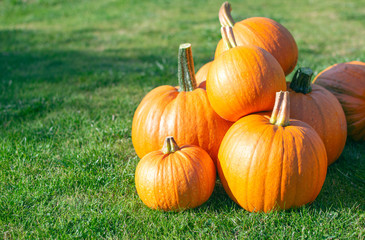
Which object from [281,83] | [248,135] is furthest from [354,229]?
[281,83]

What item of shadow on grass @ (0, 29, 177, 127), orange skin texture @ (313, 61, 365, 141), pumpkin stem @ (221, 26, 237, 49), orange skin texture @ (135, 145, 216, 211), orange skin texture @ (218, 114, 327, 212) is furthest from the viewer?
Result: shadow on grass @ (0, 29, 177, 127)

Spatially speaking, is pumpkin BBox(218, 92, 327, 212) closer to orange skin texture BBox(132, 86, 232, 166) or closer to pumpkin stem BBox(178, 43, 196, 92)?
orange skin texture BBox(132, 86, 232, 166)

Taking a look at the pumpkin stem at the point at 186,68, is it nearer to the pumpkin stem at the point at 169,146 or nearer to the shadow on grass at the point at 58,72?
the pumpkin stem at the point at 169,146

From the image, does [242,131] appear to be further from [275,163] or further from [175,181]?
[175,181]

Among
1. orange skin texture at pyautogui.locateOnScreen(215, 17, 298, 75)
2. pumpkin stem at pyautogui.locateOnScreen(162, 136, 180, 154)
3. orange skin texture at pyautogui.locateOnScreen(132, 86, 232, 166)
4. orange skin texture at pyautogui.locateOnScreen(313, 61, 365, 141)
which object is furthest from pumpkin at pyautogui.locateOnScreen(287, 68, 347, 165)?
pumpkin stem at pyautogui.locateOnScreen(162, 136, 180, 154)

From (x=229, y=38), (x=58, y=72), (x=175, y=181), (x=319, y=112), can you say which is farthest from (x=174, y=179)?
(x=58, y=72)

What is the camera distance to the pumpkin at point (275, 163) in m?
2.35

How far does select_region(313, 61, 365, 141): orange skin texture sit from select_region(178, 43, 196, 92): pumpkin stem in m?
1.37

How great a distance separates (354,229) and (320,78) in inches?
67.1

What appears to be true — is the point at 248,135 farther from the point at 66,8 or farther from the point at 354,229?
the point at 66,8

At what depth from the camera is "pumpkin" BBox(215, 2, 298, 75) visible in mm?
3086

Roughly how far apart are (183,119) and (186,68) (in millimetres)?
484

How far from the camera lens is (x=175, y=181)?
2.47 meters

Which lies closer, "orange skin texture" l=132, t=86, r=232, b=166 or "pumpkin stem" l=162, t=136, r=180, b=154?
"pumpkin stem" l=162, t=136, r=180, b=154
